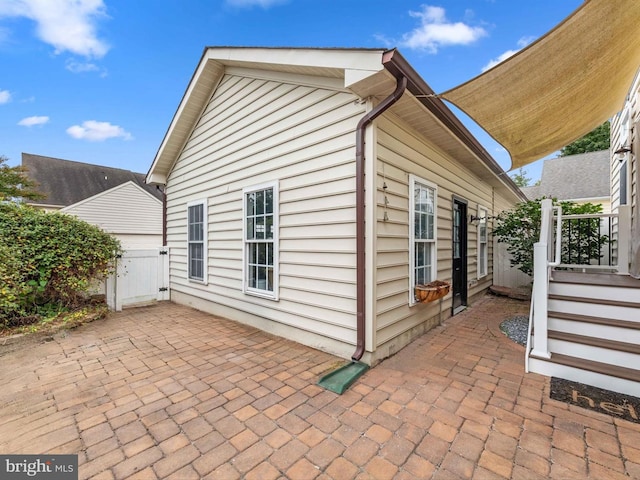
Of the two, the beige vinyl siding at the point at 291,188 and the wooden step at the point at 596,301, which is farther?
the beige vinyl siding at the point at 291,188

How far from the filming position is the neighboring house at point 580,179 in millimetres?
12351

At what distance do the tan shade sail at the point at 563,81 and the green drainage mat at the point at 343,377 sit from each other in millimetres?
2806

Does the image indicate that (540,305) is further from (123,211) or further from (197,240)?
(123,211)

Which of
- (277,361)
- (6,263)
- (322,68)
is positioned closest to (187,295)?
(6,263)

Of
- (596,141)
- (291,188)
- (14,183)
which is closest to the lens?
(291,188)

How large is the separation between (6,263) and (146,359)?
296 centimetres

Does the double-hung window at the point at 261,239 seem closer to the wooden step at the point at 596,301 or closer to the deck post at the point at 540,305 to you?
the deck post at the point at 540,305

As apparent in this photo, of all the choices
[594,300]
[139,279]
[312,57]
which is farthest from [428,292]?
[139,279]

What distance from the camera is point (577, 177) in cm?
1352

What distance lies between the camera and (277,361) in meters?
3.10

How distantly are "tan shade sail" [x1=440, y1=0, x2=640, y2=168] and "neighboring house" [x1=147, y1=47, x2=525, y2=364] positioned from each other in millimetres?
579

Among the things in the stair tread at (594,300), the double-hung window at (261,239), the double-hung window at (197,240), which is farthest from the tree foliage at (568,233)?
the double-hung window at (197,240)

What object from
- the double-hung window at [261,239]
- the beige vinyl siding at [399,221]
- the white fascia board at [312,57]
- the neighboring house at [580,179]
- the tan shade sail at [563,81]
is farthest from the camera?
the neighboring house at [580,179]

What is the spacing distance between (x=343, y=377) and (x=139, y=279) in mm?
5622
